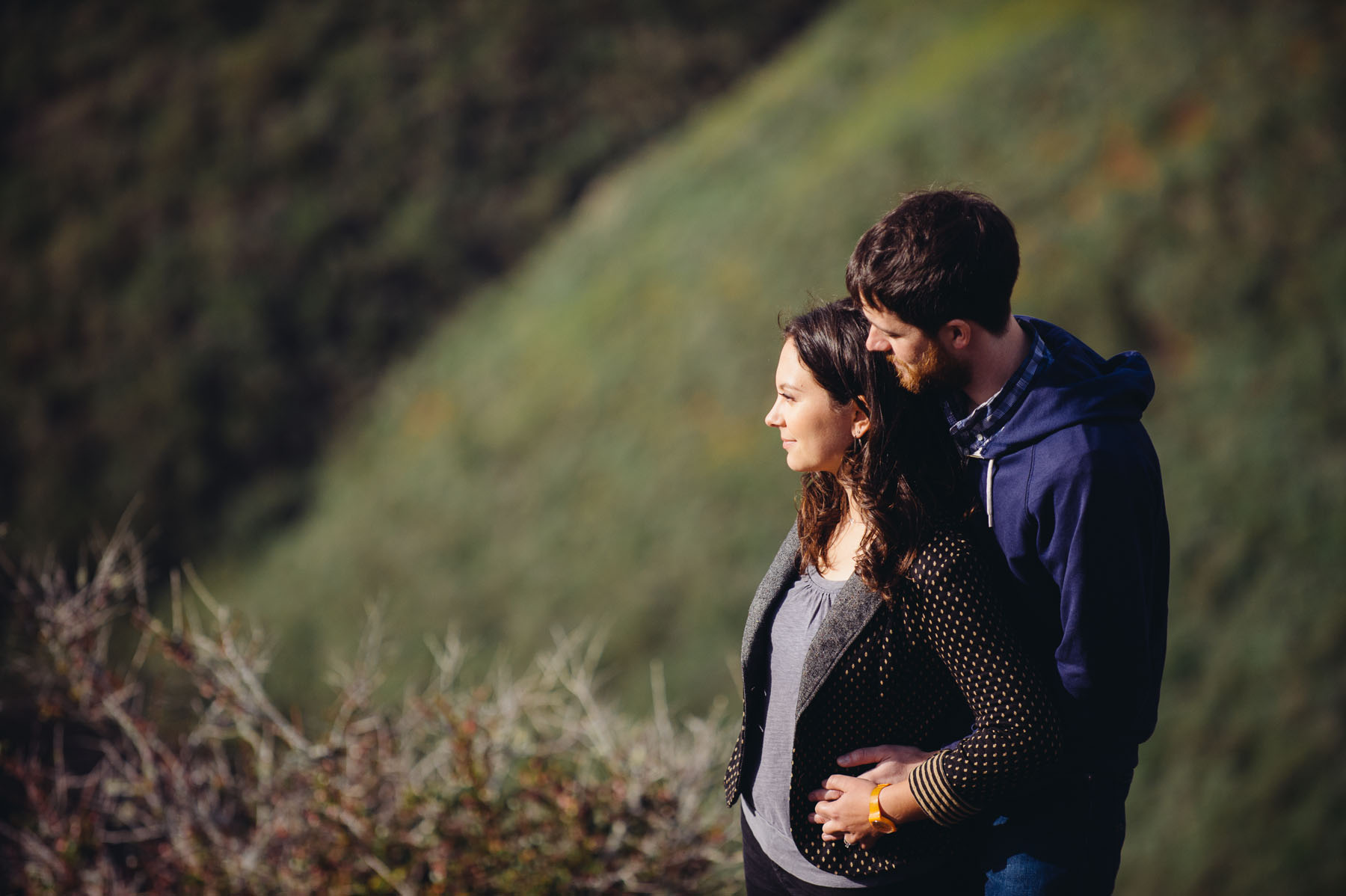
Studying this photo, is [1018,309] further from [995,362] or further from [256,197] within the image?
[256,197]

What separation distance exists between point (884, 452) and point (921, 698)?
1.38 feet

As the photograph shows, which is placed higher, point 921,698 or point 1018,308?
point 921,698

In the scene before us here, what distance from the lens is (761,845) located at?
183 centimetres

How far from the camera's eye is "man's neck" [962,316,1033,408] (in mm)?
1609

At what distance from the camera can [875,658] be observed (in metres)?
1.61

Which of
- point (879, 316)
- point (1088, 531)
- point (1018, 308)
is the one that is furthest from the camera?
point (1018, 308)

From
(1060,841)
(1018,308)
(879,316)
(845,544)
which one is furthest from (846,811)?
(1018,308)

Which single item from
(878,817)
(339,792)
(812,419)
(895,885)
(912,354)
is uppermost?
(912,354)

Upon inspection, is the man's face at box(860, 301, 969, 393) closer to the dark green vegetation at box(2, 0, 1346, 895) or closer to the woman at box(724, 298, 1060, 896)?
the woman at box(724, 298, 1060, 896)

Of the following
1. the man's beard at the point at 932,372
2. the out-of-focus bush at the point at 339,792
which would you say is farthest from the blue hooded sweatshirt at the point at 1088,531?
the out-of-focus bush at the point at 339,792

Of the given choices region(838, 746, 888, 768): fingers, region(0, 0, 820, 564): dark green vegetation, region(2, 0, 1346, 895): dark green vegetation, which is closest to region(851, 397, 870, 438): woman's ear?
region(838, 746, 888, 768): fingers

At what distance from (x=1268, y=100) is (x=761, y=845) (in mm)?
9438

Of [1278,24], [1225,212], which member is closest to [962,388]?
[1225,212]

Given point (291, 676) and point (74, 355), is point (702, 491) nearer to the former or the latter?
point (291, 676)
